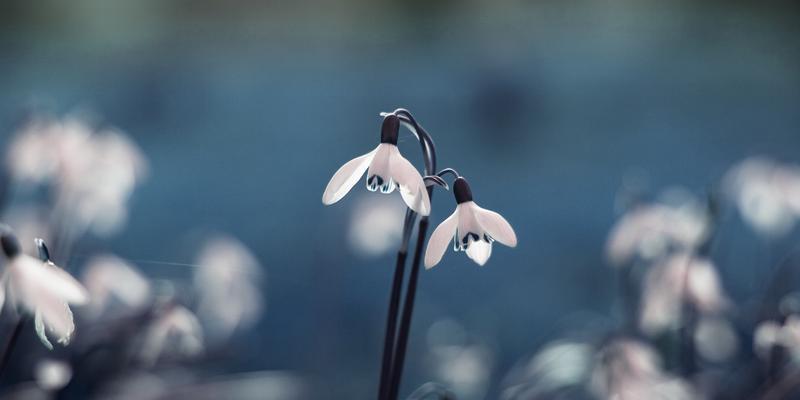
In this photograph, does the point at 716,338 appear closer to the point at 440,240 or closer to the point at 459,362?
the point at 459,362

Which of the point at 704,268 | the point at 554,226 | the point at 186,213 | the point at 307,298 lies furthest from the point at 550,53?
the point at 704,268

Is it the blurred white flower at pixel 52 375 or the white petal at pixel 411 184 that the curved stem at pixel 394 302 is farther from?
the blurred white flower at pixel 52 375

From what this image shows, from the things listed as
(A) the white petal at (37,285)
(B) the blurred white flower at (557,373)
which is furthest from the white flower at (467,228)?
(B) the blurred white flower at (557,373)

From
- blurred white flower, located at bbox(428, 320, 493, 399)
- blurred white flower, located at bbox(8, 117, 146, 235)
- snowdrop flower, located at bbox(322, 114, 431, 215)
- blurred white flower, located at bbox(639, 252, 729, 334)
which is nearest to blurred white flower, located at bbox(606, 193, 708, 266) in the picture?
blurred white flower, located at bbox(639, 252, 729, 334)

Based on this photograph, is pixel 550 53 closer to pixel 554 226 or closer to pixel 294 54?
pixel 554 226

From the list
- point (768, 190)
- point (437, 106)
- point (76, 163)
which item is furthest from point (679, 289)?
point (437, 106)

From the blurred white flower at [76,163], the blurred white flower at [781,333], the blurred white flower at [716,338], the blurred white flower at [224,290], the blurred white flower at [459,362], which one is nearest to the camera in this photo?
the blurred white flower at [781,333]
